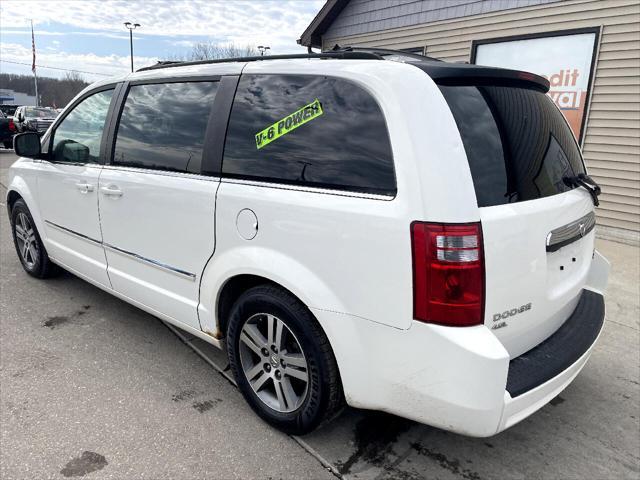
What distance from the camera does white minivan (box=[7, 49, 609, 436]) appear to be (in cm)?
185

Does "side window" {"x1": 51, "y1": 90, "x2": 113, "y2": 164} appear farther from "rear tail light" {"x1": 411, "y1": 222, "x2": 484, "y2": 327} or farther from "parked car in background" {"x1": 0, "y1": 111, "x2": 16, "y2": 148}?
"parked car in background" {"x1": 0, "y1": 111, "x2": 16, "y2": 148}

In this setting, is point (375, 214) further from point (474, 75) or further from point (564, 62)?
point (564, 62)

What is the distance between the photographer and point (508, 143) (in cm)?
210

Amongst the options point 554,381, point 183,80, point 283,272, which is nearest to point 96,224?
point 183,80

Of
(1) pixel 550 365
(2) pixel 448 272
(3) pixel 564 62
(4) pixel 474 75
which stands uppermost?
(3) pixel 564 62

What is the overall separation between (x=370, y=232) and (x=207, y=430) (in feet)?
4.67

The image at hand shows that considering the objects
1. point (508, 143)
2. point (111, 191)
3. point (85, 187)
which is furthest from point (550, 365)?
point (85, 187)

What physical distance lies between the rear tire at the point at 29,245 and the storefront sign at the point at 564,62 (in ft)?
20.8

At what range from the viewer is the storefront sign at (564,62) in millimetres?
7082

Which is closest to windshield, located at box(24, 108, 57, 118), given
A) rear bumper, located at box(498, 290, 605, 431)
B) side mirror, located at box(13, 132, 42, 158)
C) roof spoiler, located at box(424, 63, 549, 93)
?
side mirror, located at box(13, 132, 42, 158)

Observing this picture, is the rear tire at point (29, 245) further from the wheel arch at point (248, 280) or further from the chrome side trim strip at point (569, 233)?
the chrome side trim strip at point (569, 233)

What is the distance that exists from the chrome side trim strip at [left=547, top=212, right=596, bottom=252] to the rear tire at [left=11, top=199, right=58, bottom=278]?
13.4 feet

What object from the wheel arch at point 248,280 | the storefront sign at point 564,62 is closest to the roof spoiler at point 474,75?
the wheel arch at point 248,280

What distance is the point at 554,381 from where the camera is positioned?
6.91ft
